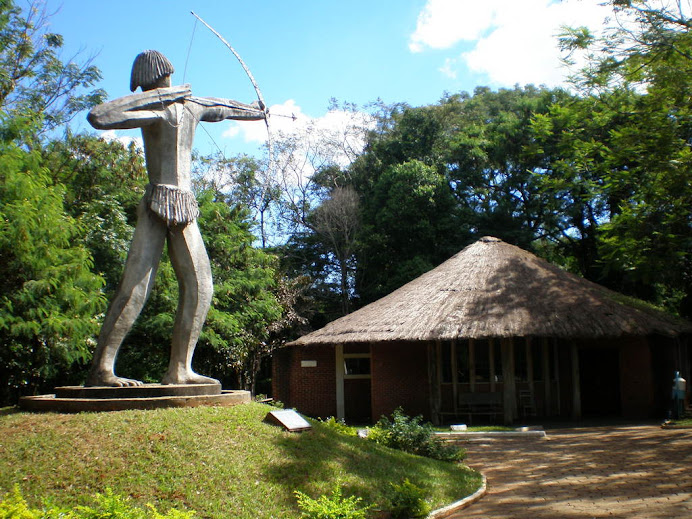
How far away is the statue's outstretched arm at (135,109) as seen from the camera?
6.62m

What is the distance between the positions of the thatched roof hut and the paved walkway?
2.80 meters

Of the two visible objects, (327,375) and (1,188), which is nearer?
(1,188)

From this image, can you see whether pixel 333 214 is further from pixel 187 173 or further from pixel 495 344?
pixel 187 173

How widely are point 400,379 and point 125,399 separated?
11135 mm

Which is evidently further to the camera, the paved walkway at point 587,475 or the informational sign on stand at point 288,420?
the informational sign on stand at point 288,420

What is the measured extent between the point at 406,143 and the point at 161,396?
73.9 ft

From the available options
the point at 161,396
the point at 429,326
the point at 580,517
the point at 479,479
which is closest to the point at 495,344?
the point at 429,326

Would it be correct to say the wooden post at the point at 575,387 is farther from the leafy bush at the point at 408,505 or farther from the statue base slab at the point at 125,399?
the statue base slab at the point at 125,399

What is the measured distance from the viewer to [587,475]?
8.70 m

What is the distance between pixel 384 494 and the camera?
6.46m

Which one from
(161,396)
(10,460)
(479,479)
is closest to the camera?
(10,460)

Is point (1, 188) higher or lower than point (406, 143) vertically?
lower

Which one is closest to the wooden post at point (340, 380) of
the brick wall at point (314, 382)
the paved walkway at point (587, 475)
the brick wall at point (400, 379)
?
the brick wall at point (314, 382)

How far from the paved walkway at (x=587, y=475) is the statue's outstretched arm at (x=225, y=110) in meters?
5.14
